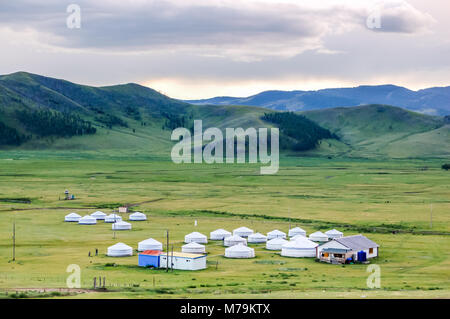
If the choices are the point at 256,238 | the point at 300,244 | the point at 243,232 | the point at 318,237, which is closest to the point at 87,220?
the point at 243,232

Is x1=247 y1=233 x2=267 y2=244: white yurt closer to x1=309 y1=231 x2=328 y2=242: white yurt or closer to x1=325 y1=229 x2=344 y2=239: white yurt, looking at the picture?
x1=309 y1=231 x2=328 y2=242: white yurt

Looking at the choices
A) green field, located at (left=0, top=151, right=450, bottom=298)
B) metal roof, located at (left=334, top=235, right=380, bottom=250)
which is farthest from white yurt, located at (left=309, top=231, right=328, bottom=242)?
metal roof, located at (left=334, top=235, right=380, bottom=250)

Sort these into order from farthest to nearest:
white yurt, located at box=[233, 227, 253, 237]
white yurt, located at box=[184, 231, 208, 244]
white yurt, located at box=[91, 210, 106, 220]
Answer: white yurt, located at box=[91, 210, 106, 220], white yurt, located at box=[233, 227, 253, 237], white yurt, located at box=[184, 231, 208, 244]

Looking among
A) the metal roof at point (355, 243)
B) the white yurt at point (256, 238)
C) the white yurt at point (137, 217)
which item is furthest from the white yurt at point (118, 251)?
the white yurt at point (137, 217)

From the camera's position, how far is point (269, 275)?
6844cm

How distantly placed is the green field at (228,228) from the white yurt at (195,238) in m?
1.46

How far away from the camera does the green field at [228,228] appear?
59.6m

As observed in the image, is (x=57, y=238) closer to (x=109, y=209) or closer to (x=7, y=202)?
(x=109, y=209)

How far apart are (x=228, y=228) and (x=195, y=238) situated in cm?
1621

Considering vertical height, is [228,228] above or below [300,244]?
below

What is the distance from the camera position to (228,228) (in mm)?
107625

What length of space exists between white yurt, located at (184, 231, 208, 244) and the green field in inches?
57.6

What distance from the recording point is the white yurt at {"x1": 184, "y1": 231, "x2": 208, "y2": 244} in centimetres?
9162

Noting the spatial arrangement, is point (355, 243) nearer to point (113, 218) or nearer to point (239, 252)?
point (239, 252)
